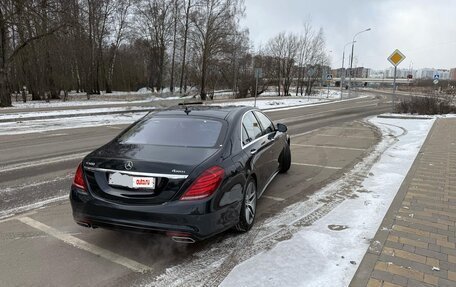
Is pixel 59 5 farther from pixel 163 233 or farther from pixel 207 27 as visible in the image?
pixel 163 233

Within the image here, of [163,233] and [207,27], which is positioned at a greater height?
[207,27]

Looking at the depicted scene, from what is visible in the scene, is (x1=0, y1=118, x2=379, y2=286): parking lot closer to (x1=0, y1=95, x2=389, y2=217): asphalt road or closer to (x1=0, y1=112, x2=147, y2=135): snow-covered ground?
(x1=0, y1=95, x2=389, y2=217): asphalt road

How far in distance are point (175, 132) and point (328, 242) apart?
213 centimetres

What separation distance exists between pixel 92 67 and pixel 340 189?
4786 cm

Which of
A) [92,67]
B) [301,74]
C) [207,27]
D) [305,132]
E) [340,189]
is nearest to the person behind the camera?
[340,189]

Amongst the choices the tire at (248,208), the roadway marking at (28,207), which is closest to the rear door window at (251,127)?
the tire at (248,208)

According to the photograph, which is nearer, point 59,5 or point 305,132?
point 305,132

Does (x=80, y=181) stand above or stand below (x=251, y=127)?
below

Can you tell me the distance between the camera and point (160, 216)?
3.64 metres

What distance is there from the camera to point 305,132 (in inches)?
580

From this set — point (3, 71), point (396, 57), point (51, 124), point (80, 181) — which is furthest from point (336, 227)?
point (3, 71)

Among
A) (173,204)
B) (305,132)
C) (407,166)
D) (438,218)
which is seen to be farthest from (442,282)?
(305,132)

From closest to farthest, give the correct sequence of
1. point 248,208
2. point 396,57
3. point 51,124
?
point 248,208
point 51,124
point 396,57

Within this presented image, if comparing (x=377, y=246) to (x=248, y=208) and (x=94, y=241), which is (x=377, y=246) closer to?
(x=248, y=208)
